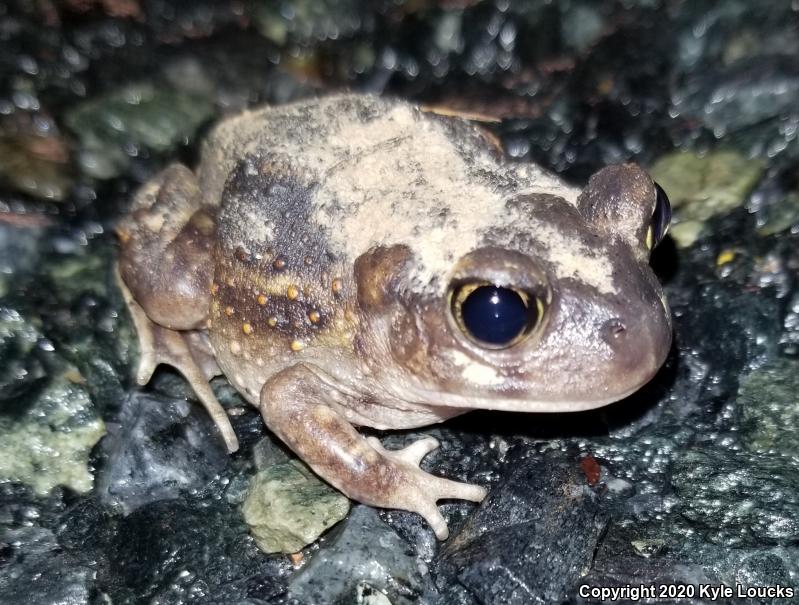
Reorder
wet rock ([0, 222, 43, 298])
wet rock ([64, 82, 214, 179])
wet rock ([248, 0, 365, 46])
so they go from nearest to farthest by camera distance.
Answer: wet rock ([0, 222, 43, 298]) < wet rock ([64, 82, 214, 179]) < wet rock ([248, 0, 365, 46])

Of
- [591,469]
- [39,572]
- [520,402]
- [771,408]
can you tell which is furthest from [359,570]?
[771,408]

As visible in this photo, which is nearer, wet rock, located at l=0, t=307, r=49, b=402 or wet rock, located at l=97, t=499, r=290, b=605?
wet rock, located at l=97, t=499, r=290, b=605

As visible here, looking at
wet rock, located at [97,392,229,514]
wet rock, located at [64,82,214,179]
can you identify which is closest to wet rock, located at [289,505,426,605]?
wet rock, located at [97,392,229,514]

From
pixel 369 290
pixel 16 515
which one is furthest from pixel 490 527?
pixel 16 515

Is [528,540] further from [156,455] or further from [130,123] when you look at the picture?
[130,123]

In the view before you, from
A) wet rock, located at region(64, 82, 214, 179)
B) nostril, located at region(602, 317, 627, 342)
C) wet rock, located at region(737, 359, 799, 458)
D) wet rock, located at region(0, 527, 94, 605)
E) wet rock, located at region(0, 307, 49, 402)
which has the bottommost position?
wet rock, located at region(0, 527, 94, 605)

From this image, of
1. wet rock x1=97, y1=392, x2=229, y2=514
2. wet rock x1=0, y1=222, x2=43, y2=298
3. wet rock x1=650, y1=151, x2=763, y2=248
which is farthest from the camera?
wet rock x1=650, y1=151, x2=763, y2=248

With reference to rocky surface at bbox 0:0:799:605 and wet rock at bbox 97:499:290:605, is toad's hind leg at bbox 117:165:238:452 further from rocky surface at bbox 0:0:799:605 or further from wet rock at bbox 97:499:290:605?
wet rock at bbox 97:499:290:605
